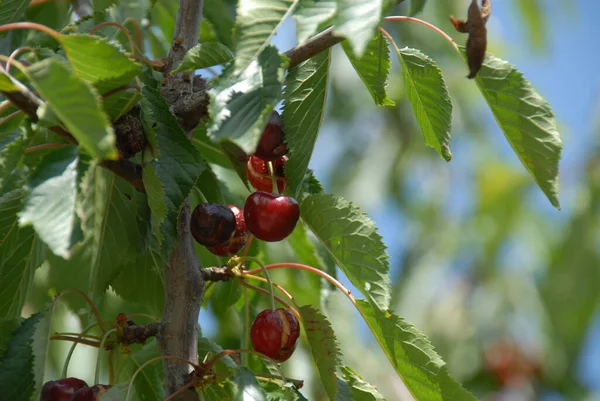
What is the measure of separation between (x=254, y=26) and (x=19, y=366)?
0.56 meters

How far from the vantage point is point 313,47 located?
1.09 meters

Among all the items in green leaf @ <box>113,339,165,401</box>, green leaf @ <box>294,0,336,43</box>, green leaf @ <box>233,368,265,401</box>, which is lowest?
green leaf @ <box>113,339,165,401</box>

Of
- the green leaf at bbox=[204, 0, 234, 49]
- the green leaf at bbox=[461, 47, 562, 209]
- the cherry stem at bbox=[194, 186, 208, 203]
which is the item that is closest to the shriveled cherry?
the cherry stem at bbox=[194, 186, 208, 203]

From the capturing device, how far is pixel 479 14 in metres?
0.98

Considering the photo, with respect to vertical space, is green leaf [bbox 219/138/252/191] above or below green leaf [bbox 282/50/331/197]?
below

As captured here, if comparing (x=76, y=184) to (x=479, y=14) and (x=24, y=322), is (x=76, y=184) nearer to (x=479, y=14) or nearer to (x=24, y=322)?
(x=24, y=322)

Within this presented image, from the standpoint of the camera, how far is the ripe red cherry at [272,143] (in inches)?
44.6

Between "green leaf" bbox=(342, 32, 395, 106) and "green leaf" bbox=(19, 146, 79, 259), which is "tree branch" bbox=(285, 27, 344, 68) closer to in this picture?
"green leaf" bbox=(342, 32, 395, 106)

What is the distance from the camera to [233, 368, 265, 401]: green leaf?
1038 mm

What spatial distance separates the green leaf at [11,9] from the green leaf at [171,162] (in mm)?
449

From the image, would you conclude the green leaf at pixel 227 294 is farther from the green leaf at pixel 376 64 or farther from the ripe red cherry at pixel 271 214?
the green leaf at pixel 376 64

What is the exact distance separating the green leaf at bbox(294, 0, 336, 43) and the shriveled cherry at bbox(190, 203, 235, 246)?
1.17 feet

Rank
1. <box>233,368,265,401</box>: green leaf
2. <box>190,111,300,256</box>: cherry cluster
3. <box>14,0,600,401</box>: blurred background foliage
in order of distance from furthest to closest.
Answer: <box>14,0,600,401</box>: blurred background foliage, <box>190,111,300,256</box>: cherry cluster, <box>233,368,265,401</box>: green leaf

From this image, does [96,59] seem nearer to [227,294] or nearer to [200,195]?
[200,195]
